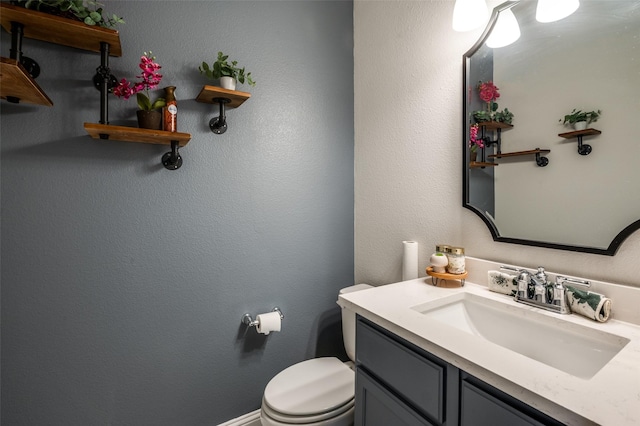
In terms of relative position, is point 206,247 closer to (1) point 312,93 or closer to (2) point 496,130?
(1) point 312,93

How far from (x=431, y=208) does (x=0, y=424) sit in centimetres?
191

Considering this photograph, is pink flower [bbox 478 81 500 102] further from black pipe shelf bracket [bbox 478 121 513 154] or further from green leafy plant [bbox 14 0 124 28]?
green leafy plant [bbox 14 0 124 28]

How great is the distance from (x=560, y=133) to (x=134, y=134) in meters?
1.55

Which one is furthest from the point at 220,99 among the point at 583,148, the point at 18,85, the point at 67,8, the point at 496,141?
the point at 583,148

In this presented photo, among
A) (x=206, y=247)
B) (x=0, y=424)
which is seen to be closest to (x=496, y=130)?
(x=206, y=247)

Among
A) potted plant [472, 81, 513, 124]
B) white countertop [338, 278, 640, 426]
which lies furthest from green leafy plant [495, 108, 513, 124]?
white countertop [338, 278, 640, 426]

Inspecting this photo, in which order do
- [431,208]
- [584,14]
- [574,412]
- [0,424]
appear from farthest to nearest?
[431,208]
[0,424]
[584,14]
[574,412]

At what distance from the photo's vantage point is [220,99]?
1398 mm

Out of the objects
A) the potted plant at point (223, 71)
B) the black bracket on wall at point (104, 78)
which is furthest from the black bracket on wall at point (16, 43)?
the potted plant at point (223, 71)

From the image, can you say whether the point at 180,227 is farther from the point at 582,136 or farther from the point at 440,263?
the point at 582,136

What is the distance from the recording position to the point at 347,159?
192cm

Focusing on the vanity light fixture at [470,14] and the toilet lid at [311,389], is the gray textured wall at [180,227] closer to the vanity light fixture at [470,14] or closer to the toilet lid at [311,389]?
the toilet lid at [311,389]

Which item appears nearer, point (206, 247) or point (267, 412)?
point (267, 412)

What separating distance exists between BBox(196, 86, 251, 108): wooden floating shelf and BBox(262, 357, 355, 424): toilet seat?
1318 mm
